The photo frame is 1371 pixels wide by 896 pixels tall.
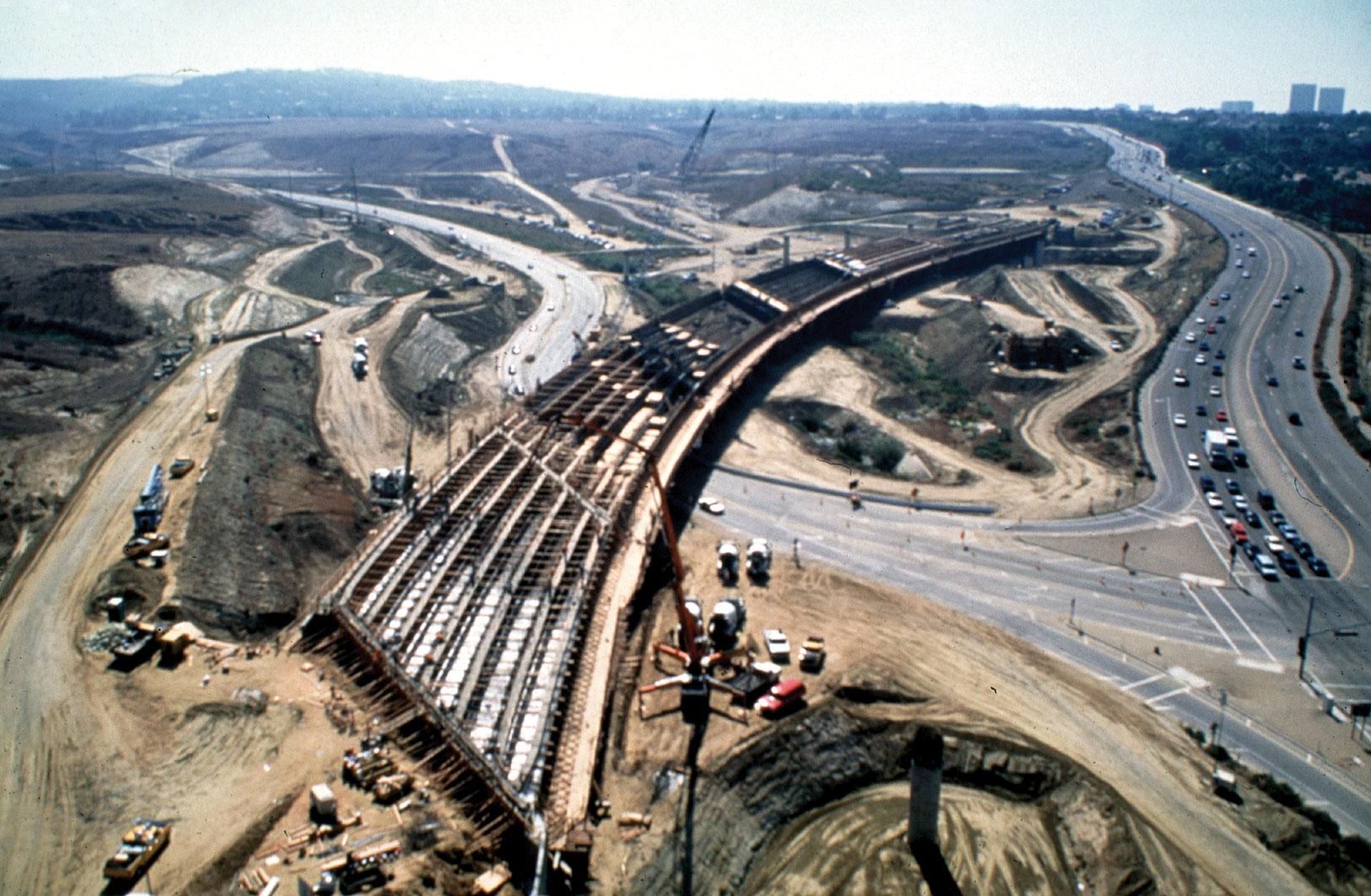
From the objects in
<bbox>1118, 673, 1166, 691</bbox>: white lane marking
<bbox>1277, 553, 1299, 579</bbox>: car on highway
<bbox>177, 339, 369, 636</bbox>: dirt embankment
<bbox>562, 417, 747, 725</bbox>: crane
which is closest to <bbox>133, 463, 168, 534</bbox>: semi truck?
<bbox>177, 339, 369, 636</bbox>: dirt embankment

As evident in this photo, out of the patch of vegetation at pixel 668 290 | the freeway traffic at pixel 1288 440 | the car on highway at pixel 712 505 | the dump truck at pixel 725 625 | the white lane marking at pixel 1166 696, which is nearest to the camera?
the white lane marking at pixel 1166 696

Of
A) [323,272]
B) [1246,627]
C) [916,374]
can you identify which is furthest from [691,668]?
[323,272]

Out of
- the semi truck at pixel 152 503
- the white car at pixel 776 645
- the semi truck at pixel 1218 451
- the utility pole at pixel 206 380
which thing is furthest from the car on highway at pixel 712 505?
the semi truck at pixel 1218 451

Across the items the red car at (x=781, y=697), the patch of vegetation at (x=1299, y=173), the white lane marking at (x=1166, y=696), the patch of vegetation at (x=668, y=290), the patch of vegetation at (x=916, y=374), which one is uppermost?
the patch of vegetation at (x=1299, y=173)

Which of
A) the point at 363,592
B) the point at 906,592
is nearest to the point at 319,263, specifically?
the point at 363,592

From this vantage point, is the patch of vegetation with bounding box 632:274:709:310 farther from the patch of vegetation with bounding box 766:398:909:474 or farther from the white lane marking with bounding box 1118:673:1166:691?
the white lane marking with bounding box 1118:673:1166:691

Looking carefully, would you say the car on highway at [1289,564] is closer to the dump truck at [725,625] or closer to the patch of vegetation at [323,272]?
the dump truck at [725,625]
